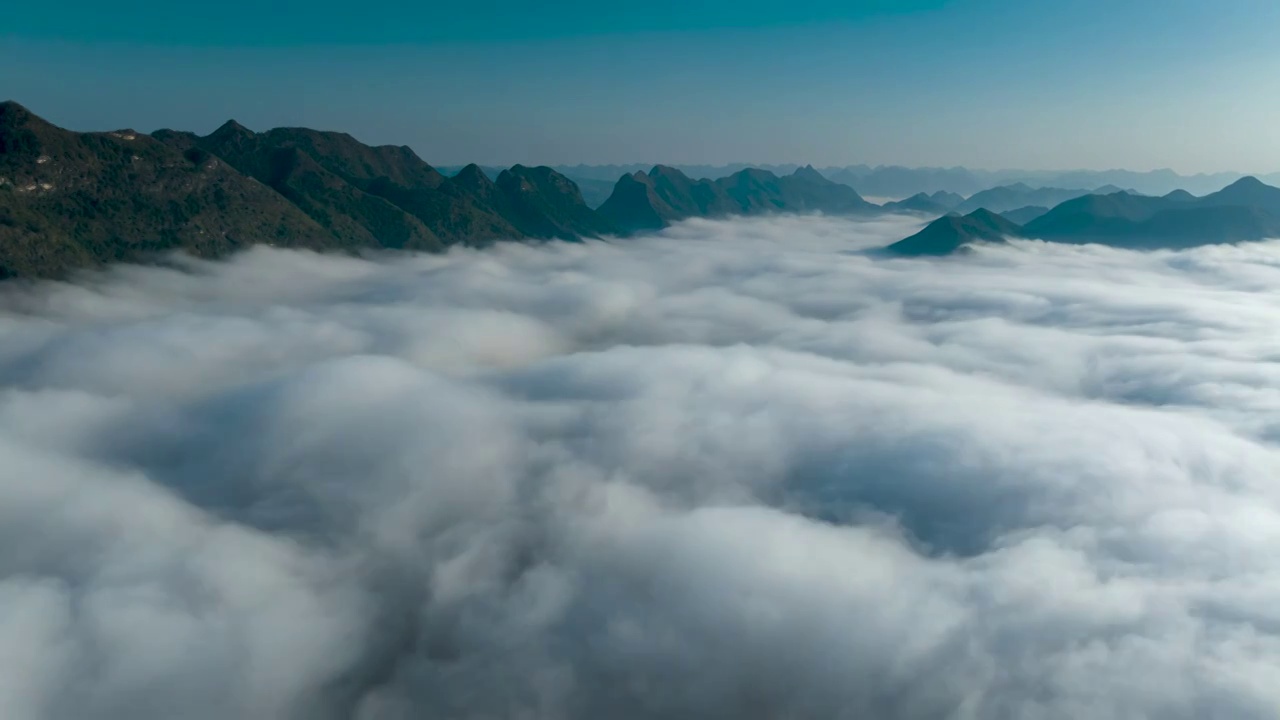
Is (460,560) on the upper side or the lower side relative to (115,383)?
lower

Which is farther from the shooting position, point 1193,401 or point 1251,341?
point 1251,341

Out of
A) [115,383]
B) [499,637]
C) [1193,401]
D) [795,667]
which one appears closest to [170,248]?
[115,383]

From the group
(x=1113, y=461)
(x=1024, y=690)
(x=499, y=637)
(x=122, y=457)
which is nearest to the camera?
(x=1024, y=690)

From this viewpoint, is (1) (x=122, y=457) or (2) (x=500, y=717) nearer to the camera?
(2) (x=500, y=717)

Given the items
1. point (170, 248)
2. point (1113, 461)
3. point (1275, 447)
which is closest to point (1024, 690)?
Answer: point (1113, 461)

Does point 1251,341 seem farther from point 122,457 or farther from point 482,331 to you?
point 122,457

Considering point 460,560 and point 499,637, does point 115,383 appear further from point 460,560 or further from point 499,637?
point 499,637

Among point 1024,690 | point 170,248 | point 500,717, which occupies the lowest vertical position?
point 500,717

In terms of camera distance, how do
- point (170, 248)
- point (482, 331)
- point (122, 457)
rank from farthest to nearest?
point (170, 248) → point (482, 331) → point (122, 457)

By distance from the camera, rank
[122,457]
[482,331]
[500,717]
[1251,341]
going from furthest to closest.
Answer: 1. [482,331]
2. [1251,341]
3. [122,457]
4. [500,717]
